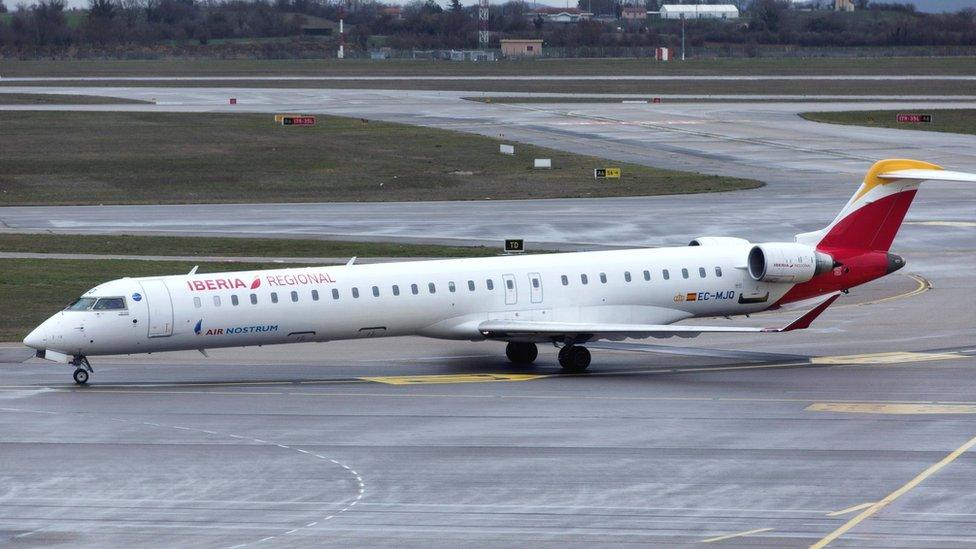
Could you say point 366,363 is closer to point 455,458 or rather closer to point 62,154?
point 455,458

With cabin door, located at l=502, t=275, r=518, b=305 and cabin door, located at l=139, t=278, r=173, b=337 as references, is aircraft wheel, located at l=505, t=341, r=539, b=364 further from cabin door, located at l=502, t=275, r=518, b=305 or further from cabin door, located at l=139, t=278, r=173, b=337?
cabin door, located at l=139, t=278, r=173, b=337

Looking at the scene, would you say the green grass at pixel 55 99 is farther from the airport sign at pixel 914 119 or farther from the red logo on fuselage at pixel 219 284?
the red logo on fuselage at pixel 219 284

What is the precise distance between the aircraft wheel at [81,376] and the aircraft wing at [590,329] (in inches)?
357

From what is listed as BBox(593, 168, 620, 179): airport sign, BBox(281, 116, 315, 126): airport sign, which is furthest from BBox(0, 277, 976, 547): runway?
BBox(281, 116, 315, 126): airport sign

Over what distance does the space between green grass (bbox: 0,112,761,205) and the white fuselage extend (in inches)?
1237

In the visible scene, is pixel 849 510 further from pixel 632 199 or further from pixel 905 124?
pixel 905 124

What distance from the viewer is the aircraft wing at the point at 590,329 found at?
110 ft

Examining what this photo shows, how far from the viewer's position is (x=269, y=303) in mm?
32750

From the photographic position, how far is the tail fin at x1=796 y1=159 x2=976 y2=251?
122ft

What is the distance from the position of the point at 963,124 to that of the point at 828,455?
250 feet

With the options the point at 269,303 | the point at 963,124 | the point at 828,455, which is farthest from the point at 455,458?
the point at 963,124

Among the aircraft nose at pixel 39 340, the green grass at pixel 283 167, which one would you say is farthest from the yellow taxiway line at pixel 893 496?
the green grass at pixel 283 167

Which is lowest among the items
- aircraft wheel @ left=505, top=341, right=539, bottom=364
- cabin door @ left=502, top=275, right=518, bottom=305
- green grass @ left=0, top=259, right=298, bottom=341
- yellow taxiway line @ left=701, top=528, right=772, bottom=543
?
aircraft wheel @ left=505, top=341, right=539, bottom=364

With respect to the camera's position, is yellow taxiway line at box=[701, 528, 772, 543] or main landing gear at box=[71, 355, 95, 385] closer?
yellow taxiway line at box=[701, 528, 772, 543]
